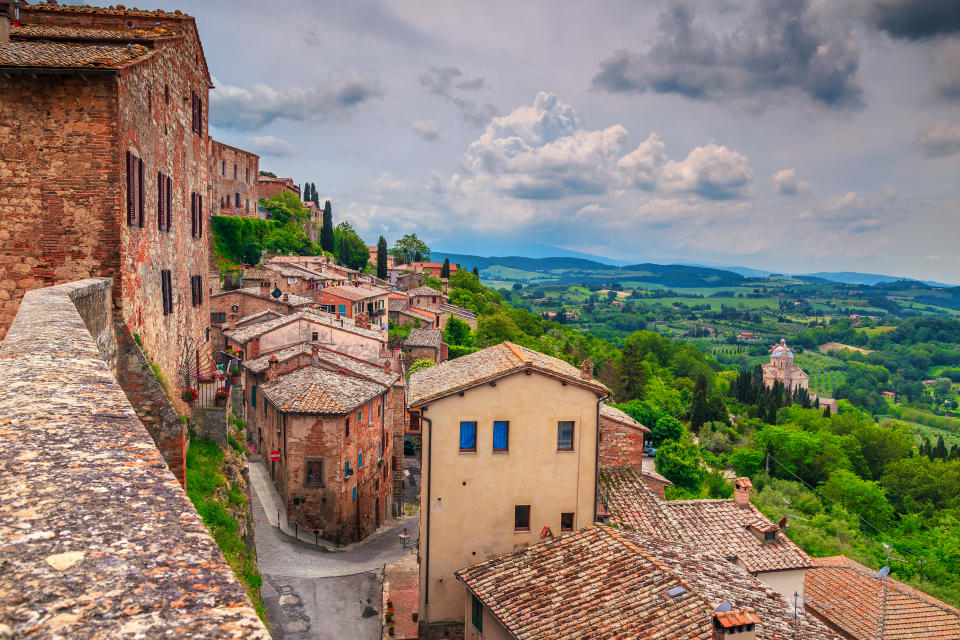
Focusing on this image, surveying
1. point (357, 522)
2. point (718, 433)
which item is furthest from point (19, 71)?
point (718, 433)

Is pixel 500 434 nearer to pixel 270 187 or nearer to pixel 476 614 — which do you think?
pixel 476 614

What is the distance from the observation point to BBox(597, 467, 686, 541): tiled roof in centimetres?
2088

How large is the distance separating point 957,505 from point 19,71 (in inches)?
2973

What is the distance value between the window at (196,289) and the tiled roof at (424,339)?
118ft

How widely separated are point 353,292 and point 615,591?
4477 cm

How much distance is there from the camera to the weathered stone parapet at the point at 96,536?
2049mm

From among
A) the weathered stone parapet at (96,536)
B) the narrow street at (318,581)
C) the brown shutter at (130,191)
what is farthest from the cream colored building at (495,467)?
the weathered stone parapet at (96,536)

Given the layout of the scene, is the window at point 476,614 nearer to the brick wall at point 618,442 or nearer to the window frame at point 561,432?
the window frame at point 561,432

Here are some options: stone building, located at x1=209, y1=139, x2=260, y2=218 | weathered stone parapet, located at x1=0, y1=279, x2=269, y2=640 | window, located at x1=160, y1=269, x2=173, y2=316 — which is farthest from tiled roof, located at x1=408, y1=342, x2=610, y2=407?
stone building, located at x1=209, y1=139, x2=260, y2=218

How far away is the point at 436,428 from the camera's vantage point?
18.8 metres

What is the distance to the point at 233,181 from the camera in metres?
73.8

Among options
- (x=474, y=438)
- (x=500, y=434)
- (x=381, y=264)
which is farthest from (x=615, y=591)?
(x=381, y=264)

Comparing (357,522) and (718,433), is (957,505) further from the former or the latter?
(357,522)

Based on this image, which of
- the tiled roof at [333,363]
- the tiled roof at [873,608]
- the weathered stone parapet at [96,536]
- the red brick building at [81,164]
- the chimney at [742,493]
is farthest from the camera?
the tiled roof at [333,363]
